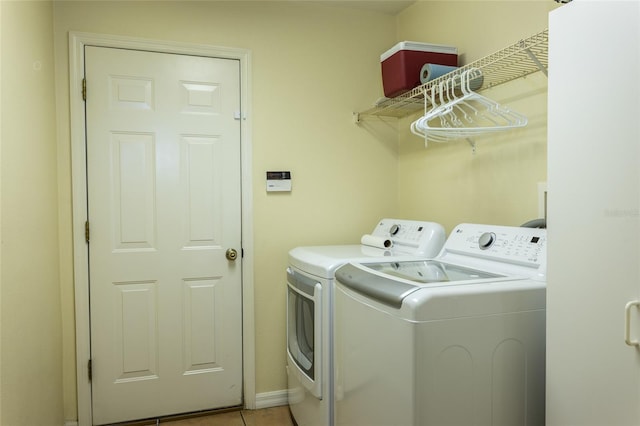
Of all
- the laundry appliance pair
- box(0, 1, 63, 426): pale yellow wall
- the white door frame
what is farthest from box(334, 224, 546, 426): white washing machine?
the white door frame

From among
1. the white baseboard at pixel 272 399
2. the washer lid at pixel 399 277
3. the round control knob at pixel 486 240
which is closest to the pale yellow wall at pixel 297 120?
the white baseboard at pixel 272 399

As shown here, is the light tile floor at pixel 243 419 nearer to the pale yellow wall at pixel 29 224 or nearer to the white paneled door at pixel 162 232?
the white paneled door at pixel 162 232

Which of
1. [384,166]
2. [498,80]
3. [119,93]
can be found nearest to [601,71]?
[498,80]

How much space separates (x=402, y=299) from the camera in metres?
1.30

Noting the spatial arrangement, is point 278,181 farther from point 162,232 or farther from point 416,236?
point 416,236

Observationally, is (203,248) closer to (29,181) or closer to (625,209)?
(29,181)

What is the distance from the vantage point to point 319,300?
192 centimetres

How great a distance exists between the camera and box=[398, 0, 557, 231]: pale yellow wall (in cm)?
186

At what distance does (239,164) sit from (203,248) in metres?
0.53

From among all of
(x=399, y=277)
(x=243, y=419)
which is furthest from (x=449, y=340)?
(x=243, y=419)

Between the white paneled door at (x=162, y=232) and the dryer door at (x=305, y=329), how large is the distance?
428mm

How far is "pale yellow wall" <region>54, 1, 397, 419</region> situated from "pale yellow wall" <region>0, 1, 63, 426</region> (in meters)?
0.37

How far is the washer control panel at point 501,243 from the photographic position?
1.55 metres

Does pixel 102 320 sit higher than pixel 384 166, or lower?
Answer: lower
